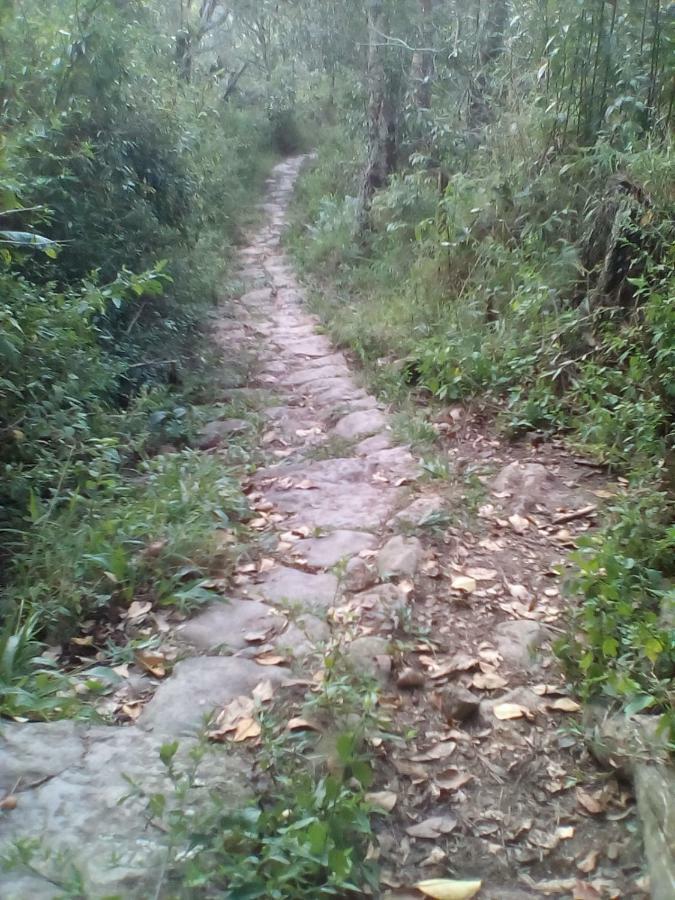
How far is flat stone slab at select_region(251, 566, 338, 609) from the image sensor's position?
3316 mm

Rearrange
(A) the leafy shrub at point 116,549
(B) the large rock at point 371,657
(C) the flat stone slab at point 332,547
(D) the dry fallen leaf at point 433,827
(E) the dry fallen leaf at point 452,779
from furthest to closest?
1. (C) the flat stone slab at point 332,547
2. (A) the leafy shrub at point 116,549
3. (B) the large rock at point 371,657
4. (E) the dry fallen leaf at point 452,779
5. (D) the dry fallen leaf at point 433,827

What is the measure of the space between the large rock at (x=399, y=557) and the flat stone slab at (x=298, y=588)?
0.76 ft

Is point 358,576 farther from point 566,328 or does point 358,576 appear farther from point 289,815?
point 566,328

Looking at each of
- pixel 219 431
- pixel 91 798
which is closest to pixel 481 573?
pixel 91 798

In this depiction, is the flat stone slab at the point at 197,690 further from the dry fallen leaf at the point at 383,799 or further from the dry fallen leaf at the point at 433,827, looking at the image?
the dry fallen leaf at the point at 433,827

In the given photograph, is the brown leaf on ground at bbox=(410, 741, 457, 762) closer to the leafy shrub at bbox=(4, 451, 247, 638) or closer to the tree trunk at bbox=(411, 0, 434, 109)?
the leafy shrub at bbox=(4, 451, 247, 638)

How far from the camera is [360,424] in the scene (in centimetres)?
550

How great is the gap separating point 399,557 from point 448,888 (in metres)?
1.60

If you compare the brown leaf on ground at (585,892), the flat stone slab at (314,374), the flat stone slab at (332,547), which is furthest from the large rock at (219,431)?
the brown leaf on ground at (585,892)

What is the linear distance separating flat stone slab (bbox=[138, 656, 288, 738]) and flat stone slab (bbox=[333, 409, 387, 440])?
2.61 metres

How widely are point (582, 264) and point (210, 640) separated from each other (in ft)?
12.5

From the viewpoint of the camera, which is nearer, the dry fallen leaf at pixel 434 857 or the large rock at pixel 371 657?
the dry fallen leaf at pixel 434 857

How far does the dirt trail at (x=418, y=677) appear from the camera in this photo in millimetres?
2162

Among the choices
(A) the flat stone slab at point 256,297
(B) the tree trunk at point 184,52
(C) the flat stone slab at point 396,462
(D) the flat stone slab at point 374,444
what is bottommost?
(A) the flat stone slab at point 256,297
